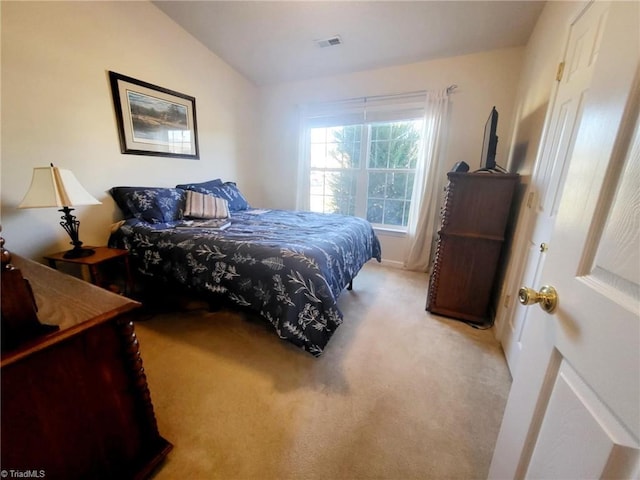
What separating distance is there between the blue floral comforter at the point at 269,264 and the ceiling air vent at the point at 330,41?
77.3 inches

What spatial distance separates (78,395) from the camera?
2.50 feet

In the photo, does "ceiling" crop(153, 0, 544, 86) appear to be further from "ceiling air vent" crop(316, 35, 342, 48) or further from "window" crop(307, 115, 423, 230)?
"window" crop(307, 115, 423, 230)

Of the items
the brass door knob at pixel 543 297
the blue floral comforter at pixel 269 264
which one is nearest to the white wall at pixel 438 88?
the blue floral comforter at pixel 269 264

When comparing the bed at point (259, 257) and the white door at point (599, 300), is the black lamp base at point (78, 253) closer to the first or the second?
the bed at point (259, 257)

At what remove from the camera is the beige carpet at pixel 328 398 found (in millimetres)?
1064

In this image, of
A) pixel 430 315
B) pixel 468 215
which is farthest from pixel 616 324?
pixel 430 315

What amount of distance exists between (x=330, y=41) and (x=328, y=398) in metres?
3.24

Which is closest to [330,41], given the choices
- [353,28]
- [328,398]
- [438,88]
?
[353,28]

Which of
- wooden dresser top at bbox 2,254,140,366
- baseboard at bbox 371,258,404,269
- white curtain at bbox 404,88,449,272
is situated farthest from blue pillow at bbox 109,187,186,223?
white curtain at bbox 404,88,449,272

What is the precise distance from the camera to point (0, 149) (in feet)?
5.42

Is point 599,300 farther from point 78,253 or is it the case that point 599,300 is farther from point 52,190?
point 78,253

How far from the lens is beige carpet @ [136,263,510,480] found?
1.06 metres

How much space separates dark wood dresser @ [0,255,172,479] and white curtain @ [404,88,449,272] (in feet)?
9.74

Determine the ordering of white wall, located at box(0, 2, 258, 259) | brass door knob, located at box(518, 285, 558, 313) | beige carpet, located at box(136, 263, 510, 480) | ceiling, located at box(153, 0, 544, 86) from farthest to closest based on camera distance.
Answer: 1. ceiling, located at box(153, 0, 544, 86)
2. white wall, located at box(0, 2, 258, 259)
3. beige carpet, located at box(136, 263, 510, 480)
4. brass door knob, located at box(518, 285, 558, 313)
